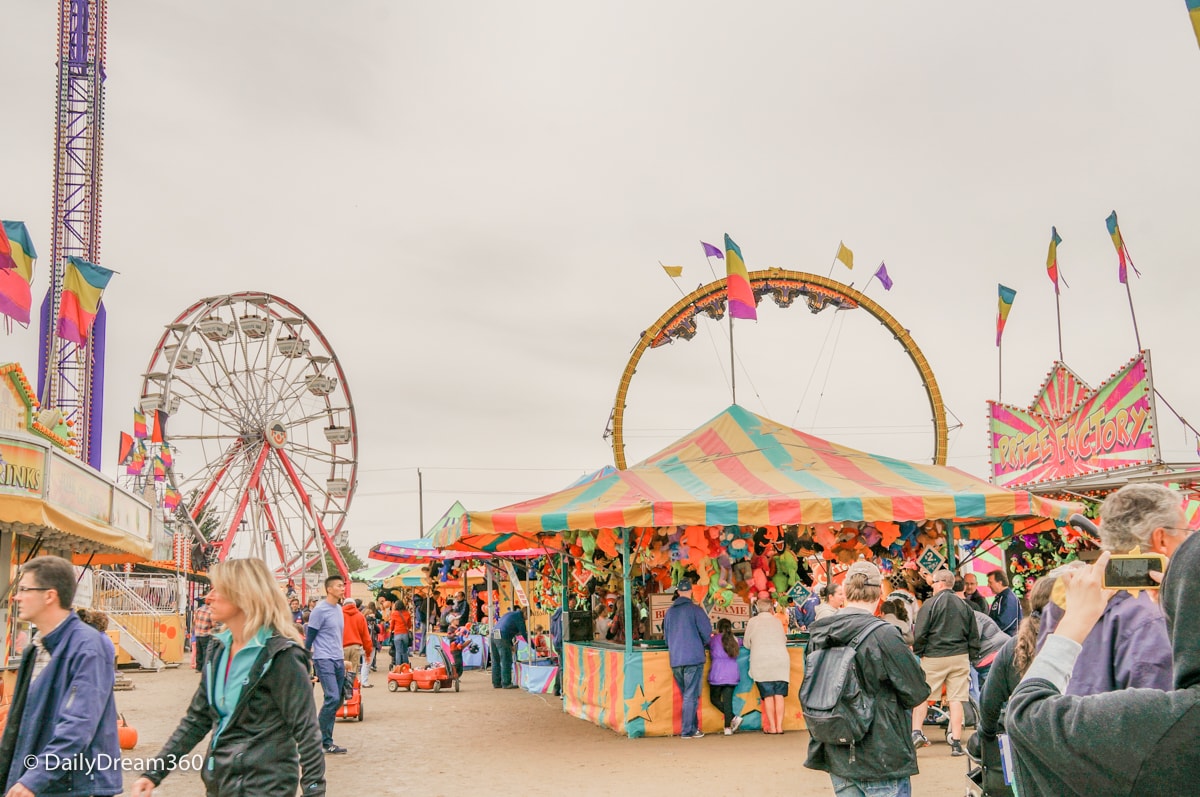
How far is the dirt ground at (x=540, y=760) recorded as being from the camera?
8148mm

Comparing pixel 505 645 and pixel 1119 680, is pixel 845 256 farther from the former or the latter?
pixel 1119 680

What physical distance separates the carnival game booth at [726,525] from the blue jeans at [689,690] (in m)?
0.18

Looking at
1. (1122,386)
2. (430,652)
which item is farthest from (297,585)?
(1122,386)

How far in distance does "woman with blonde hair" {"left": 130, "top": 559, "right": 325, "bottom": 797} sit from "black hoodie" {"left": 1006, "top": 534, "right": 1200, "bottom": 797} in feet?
8.39

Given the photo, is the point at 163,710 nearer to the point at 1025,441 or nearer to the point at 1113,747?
the point at 1113,747

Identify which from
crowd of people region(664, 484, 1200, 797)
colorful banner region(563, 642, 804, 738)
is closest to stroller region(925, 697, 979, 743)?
crowd of people region(664, 484, 1200, 797)

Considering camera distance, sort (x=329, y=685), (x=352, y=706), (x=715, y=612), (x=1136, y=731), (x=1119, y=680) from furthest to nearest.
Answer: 1. (x=352, y=706)
2. (x=715, y=612)
3. (x=329, y=685)
4. (x=1119, y=680)
5. (x=1136, y=731)

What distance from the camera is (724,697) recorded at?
10703 millimetres

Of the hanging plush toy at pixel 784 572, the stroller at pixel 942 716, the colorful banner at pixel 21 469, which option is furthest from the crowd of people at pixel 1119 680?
the hanging plush toy at pixel 784 572

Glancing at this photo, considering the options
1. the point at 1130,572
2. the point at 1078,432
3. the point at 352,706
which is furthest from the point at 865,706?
the point at 1078,432

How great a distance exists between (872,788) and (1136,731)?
10.5 ft

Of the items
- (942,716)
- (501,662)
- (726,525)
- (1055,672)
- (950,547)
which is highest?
(726,525)

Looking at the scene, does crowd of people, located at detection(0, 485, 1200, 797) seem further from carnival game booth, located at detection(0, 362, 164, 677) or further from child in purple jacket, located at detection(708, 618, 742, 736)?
child in purple jacket, located at detection(708, 618, 742, 736)

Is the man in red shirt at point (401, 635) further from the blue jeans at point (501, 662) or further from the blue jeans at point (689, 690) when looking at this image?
the blue jeans at point (689, 690)
